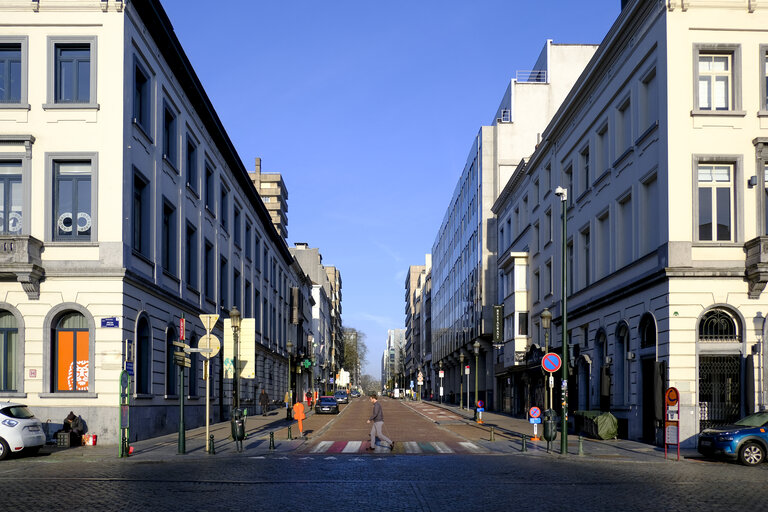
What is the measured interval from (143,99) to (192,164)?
8707 mm

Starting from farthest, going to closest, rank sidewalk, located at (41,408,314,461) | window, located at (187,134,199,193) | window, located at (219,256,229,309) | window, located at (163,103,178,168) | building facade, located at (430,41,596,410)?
1. building facade, located at (430,41,596,410)
2. window, located at (219,256,229,309)
3. window, located at (187,134,199,193)
4. window, located at (163,103,178,168)
5. sidewalk, located at (41,408,314,461)

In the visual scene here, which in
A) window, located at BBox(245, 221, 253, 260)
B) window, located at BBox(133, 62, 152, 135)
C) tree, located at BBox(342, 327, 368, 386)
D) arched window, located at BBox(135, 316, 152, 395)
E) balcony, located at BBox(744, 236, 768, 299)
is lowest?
tree, located at BBox(342, 327, 368, 386)

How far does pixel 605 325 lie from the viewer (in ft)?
105

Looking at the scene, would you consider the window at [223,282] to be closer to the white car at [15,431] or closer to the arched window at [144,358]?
the arched window at [144,358]

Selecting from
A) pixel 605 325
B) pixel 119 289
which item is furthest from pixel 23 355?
pixel 605 325

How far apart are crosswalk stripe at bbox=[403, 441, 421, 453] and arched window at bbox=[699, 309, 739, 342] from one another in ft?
29.8

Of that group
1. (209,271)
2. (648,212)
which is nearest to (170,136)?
(209,271)

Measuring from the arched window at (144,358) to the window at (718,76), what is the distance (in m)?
19.5

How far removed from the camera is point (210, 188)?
140 ft

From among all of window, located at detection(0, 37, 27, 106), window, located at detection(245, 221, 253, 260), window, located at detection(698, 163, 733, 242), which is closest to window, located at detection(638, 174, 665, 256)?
window, located at detection(698, 163, 733, 242)

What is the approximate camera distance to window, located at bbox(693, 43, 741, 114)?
82.9 ft

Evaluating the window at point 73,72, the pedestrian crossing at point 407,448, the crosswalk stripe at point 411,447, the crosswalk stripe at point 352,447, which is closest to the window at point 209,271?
the window at point 73,72

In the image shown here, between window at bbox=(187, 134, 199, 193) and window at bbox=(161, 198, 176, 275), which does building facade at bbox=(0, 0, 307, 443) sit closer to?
window at bbox=(161, 198, 176, 275)

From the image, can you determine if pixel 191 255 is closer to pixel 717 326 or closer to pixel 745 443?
pixel 717 326
